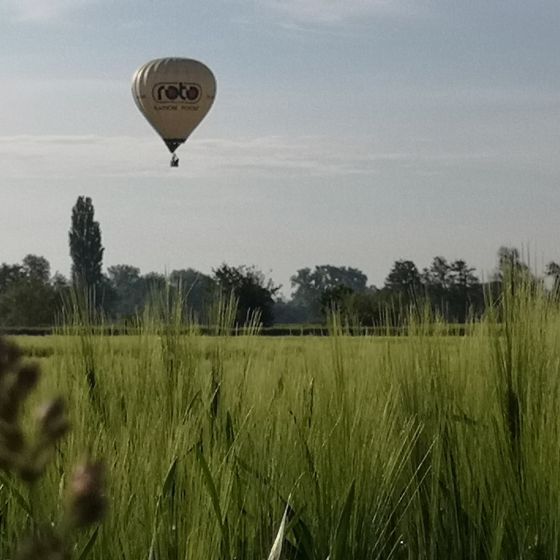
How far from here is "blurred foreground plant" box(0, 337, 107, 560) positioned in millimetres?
280

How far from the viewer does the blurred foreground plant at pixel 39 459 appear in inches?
11.0

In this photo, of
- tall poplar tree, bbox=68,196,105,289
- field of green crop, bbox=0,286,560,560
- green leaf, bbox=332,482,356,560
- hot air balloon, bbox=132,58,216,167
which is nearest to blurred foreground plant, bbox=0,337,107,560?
field of green crop, bbox=0,286,560,560

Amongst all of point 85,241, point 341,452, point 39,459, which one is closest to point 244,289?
point 341,452

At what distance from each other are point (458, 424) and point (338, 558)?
83cm

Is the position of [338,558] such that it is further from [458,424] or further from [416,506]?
[458,424]

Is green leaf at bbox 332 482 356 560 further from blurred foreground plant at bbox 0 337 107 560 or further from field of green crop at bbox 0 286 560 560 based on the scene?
→ blurred foreground plant at bbox 0 337 107 560

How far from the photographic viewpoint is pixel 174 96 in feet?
81.8

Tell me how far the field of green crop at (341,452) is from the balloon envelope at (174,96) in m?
21.5

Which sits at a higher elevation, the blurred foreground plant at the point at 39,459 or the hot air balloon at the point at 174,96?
the hot air balloon at the point at 174,96

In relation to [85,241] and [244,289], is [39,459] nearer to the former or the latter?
[244,289]

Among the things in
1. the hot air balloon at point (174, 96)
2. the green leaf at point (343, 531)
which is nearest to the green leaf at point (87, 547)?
the green leaf at point (343, 531)

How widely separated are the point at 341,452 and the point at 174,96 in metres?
22.7

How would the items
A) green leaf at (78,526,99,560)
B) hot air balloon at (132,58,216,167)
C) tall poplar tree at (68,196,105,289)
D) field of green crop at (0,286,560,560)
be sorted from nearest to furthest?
green leaf at (78,526,99,560)
field of green crop at (0,286,560,560)
hot air balloon at (132,58,216,167)
tall poplar tree at (68,196,105,289)

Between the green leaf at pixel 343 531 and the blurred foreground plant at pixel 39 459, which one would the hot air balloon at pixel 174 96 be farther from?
the blurred foreground plant at pixel 39 459
